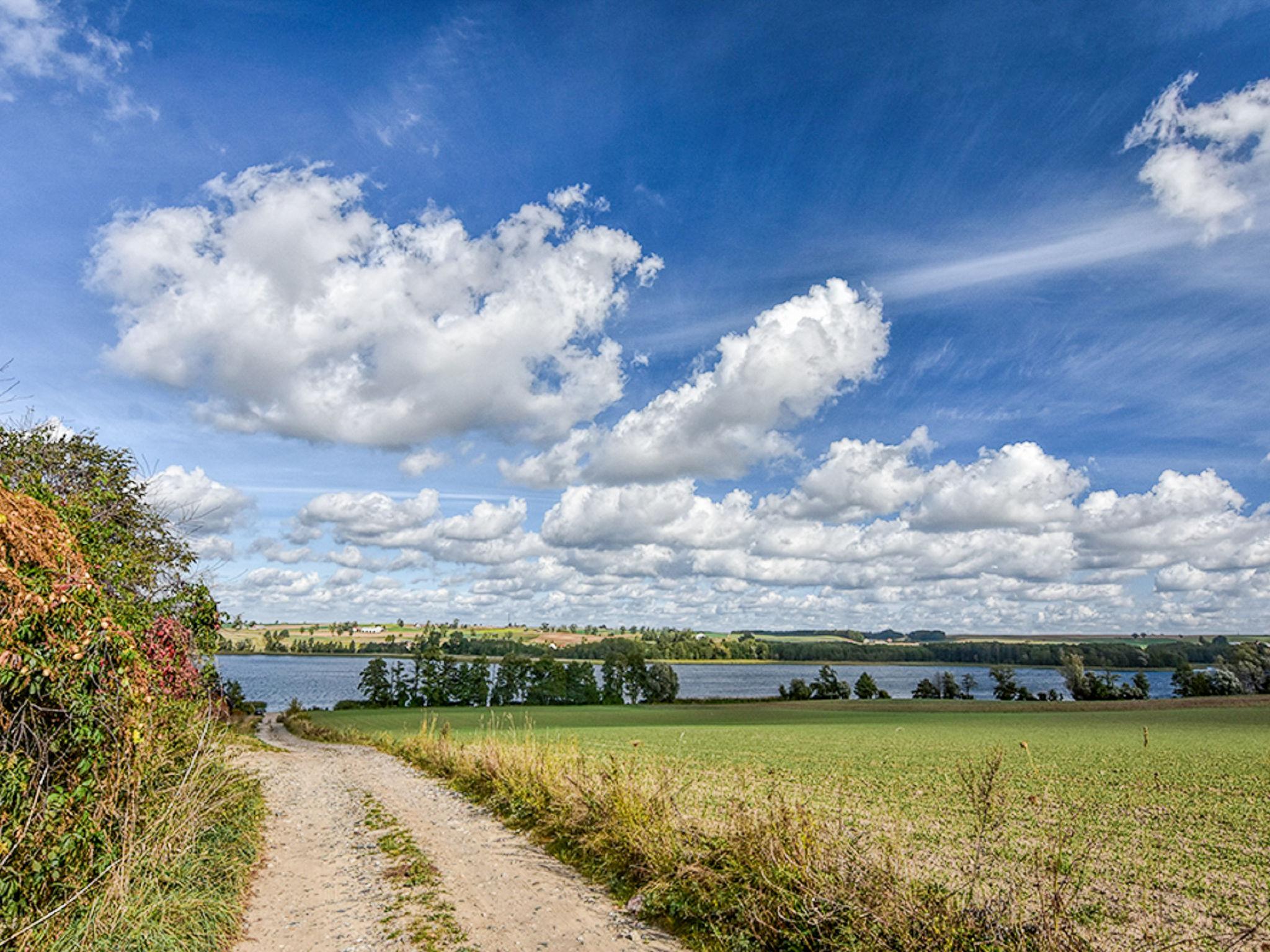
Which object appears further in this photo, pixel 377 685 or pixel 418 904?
pixel 377 685

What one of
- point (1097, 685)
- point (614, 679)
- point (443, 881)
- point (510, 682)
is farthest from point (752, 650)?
point (443, 881)

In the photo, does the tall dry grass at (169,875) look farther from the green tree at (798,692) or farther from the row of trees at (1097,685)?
the row of trees at (1097,685)

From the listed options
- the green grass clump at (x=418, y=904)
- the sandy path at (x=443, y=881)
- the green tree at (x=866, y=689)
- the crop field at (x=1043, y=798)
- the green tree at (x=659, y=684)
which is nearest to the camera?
the green grass clump at (x=418, y=904)

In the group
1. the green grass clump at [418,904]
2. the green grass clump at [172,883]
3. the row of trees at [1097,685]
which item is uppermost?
the green grass clump at [172,883]

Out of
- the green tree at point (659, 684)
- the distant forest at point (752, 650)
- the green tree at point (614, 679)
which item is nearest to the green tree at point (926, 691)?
the distant forest at point (752, 650)

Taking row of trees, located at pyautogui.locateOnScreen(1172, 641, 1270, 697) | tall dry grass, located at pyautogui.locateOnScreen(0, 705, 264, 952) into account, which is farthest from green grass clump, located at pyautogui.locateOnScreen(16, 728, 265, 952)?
row of trees, located at pyautogui.locateOnScreen(1172, 641, 1270, 697)

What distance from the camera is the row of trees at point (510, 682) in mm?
95500

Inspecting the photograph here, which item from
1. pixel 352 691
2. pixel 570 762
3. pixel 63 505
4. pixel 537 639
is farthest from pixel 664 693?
pixel 63 505

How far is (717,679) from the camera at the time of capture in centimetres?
15538

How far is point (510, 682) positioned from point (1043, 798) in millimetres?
94234

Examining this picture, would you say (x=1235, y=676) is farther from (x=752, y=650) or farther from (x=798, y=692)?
(x=752, y=650)

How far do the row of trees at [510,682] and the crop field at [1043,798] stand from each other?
4539cm

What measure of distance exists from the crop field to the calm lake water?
61804mm

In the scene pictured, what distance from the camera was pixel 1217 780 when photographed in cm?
2061
